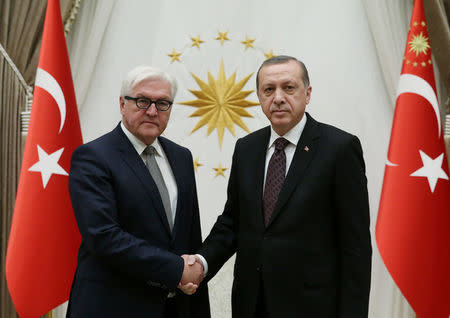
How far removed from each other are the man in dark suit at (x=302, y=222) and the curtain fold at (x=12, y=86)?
1.93m

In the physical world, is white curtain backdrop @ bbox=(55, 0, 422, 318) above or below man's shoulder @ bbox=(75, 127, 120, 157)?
above

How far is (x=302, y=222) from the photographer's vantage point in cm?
192

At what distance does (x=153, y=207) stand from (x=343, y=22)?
2.01 metres

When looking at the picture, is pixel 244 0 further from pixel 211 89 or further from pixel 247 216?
pixel 247 216

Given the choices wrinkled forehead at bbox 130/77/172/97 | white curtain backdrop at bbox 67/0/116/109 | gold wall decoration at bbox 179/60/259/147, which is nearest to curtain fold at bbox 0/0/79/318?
white curtain backdrop at bbox 67/0/116/109

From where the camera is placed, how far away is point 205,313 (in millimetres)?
2152

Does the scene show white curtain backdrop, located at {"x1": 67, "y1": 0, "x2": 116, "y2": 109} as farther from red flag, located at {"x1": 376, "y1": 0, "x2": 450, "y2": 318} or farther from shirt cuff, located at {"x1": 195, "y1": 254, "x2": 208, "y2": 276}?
red flag, located at {"x1": 376, "y1": 0, "x2": 450, "y2": 318}

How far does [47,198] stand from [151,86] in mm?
1353

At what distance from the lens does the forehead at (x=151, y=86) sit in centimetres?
201

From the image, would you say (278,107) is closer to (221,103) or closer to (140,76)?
(140,76)

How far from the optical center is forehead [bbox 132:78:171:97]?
201 cm

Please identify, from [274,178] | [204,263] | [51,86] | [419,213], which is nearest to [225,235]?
[204,263]

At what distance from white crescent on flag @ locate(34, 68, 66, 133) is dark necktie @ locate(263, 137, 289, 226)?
5.18 ft

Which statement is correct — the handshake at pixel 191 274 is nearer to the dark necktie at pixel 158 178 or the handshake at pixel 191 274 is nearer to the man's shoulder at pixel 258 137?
the dark necktie at pixel 158 178
